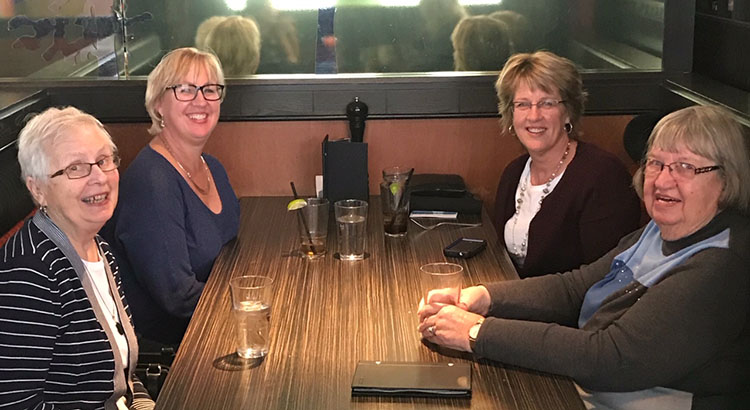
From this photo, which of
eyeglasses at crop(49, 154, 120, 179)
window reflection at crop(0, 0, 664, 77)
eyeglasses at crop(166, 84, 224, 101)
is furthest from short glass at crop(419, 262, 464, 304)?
window reflection at crop(0, 0, 664, 77)

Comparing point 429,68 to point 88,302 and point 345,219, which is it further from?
point 88,302

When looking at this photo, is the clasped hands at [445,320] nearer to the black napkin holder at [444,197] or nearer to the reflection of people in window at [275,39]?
the black napkin holder at [444,197]

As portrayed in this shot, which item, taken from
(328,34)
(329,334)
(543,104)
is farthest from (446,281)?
(328,34)

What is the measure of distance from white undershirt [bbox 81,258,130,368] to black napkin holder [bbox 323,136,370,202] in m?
1.02

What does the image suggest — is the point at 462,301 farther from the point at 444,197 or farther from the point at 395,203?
the point at 444,197

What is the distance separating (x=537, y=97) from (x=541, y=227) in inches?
15.4

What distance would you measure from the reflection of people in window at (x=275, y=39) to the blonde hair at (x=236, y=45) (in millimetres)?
28

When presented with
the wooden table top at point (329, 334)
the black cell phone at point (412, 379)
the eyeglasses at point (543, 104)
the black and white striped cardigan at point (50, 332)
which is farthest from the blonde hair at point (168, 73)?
the black cell phone at point (412, 379)

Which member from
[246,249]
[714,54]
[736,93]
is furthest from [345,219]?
[714,54]

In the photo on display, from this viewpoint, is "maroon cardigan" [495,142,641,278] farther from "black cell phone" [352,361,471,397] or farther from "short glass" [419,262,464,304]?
"black cell phone" [352,361,471,397]

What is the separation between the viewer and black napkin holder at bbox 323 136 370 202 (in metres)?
3.00

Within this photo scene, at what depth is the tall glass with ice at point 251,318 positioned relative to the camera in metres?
1.85

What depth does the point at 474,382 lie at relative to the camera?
173 cm

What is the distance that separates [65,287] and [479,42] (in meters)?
2.12
